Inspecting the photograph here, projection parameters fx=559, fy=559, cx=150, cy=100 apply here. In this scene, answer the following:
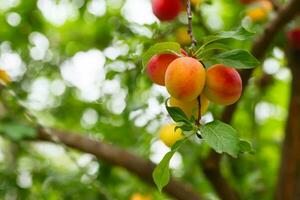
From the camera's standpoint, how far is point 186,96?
0.80 metres

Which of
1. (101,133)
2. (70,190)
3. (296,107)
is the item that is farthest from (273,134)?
Answer: (70,190)

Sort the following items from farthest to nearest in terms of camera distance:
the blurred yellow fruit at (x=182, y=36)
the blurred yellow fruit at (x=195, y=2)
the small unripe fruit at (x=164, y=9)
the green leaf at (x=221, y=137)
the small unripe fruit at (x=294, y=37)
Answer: the small unripe fruit at (x=294, y=37) < the blurred yellow fruit at (x=182, y=36) < the blurred yellow fruit at (x=195, y=2) < the small unripe fruit at (x=164, y=9) < the green leaf at (x=221, y=137)

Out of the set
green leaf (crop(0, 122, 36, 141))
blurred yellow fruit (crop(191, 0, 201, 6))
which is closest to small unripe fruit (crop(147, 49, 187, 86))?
blurred yellow fruit (crop(191, 0, 201, 6))

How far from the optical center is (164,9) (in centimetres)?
135

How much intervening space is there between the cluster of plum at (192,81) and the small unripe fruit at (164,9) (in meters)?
0.49

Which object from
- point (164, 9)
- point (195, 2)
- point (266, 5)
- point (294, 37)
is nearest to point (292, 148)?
point (294, 37)

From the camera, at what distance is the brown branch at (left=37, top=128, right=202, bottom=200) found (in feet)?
6.13

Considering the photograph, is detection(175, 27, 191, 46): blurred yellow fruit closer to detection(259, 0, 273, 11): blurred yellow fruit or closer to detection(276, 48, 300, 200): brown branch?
detection(259, 0, 273, 11): blurred yellow fruit

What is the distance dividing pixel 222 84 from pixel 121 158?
1158mm

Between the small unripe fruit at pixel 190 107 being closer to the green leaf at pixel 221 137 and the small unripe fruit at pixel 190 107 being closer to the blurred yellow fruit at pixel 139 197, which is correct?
the green leaf at pixel 221 137

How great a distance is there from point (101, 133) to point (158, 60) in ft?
4.43

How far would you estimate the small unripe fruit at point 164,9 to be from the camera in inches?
53.1

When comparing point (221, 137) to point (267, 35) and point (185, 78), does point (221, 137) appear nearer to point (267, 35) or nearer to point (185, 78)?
point (185, 78)

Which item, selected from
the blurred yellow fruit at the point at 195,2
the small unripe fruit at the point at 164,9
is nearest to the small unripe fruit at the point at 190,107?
the small unripe fruit at the point at 164,9
